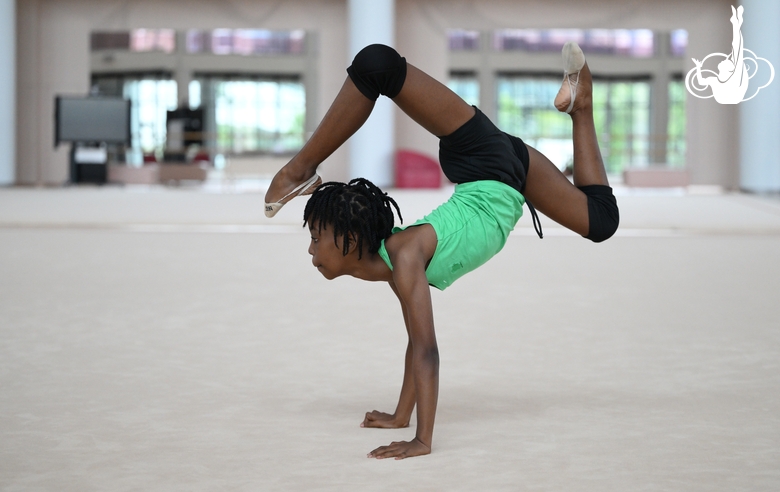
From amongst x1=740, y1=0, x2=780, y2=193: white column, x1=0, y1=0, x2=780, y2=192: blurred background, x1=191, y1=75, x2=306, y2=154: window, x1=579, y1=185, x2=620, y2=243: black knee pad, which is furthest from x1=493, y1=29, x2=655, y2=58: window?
x1=579, y1=185, x2=620, y2=243: black knee pad

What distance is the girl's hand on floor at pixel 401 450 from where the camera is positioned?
6.12 feet

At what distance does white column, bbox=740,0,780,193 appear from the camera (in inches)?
489

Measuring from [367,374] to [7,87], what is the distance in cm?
1314

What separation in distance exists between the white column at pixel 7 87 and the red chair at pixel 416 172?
19.4 feet

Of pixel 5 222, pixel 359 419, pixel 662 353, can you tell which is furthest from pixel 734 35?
Result: pixel 359 419

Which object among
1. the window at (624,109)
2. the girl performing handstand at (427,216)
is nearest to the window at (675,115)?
the window at (624,109)

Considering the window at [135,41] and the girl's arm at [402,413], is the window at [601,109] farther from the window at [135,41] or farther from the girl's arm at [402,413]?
the girl's arm at [402,413]

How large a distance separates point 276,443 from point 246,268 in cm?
301

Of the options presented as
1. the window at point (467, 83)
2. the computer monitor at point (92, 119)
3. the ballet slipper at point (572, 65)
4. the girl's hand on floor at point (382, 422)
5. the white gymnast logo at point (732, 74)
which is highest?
the window at point (467, 83)

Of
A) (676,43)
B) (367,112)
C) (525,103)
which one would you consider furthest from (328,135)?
(676,43)

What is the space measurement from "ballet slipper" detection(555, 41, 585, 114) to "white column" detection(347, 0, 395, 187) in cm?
1073

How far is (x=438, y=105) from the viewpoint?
83.4 inches

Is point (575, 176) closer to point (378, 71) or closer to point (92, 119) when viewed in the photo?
point (378, 71)

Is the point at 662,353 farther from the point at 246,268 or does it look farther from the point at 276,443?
the point at 246,268
